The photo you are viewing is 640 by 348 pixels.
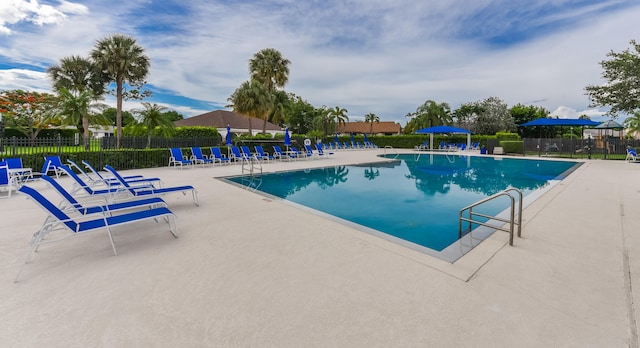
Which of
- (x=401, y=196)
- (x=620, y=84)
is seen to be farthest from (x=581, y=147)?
(x=401, y=196)

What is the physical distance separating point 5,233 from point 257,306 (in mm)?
4303

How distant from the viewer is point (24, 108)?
30.0 metres

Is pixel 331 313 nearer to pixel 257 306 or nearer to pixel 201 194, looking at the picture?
pixel 257 306

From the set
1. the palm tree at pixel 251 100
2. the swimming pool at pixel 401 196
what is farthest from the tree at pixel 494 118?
the swimming pool at pixel 401 196

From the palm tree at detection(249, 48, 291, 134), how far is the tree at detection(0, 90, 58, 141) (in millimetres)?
19194

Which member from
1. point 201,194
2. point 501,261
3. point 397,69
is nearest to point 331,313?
point 501,261

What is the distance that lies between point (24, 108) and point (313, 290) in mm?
41027

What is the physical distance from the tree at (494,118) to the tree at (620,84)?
17.7 meters

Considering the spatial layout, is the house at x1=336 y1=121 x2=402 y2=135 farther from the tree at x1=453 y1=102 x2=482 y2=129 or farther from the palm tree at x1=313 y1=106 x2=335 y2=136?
the tree at x1=453 y1=102 x2=482 y2=129

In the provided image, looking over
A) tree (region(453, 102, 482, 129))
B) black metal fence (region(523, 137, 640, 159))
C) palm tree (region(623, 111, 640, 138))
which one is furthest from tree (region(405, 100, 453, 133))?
palm tree (region(623, 111, 640, 138))

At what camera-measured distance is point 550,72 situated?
1902 centimetres

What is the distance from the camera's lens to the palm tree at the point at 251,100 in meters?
27.8

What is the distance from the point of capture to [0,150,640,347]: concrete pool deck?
2010 mm

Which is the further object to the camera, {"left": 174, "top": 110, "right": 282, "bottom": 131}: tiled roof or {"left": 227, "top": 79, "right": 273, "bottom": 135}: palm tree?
{"left": 174, "top": 110, "right": 282, "bottom": 131}: tiled roof
